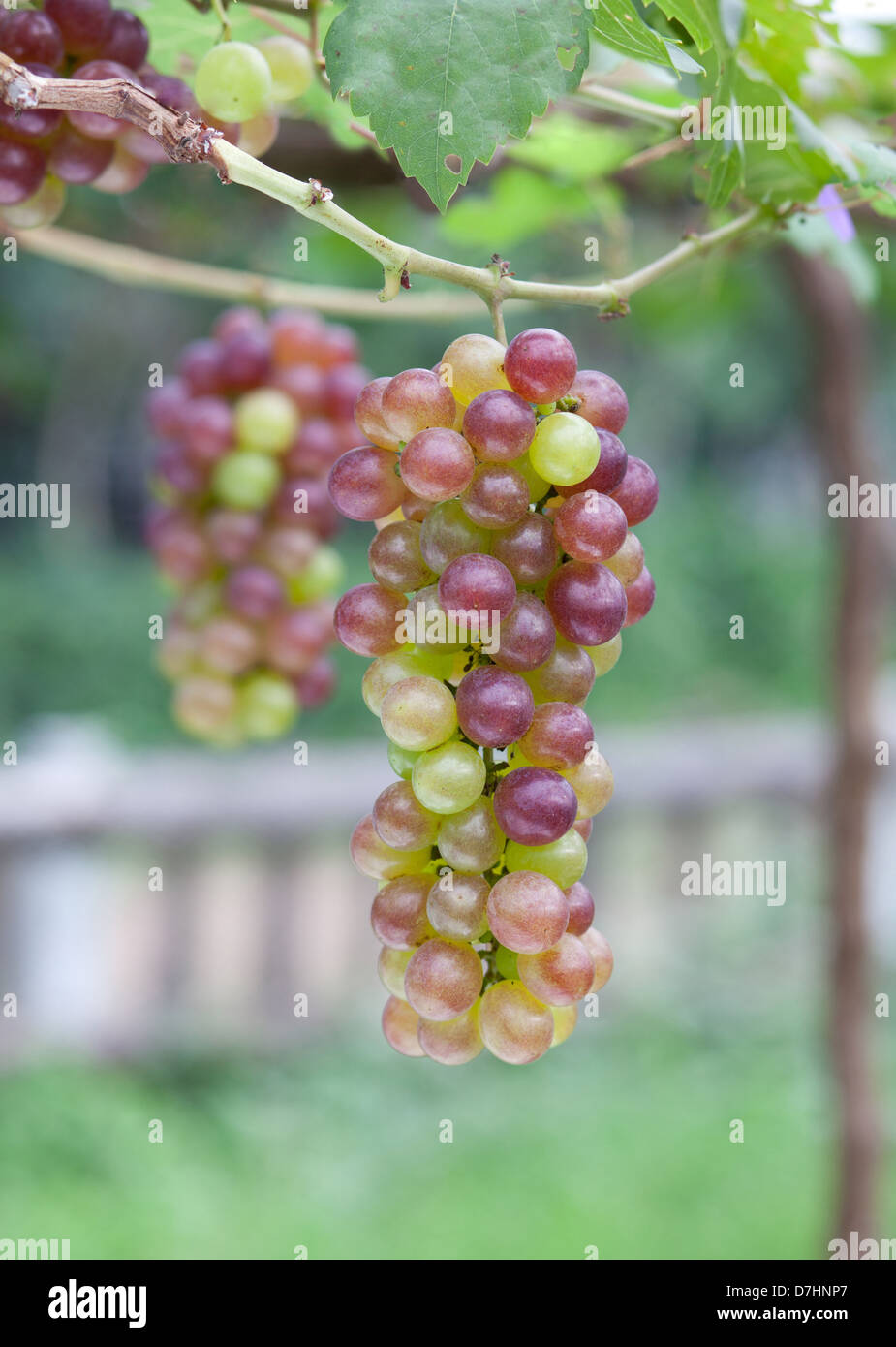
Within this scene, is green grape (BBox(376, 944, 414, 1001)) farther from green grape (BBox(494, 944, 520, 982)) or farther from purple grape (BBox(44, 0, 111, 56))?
purple grape (BBox(44, 0, 111, 56))

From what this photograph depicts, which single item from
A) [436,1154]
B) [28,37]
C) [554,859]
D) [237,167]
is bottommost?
[436,1154]

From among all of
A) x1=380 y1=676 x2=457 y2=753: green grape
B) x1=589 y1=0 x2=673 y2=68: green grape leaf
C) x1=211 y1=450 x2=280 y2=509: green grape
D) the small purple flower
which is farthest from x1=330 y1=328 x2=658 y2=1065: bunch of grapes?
x1=211 y1=450 x2=280 y2=509: green grape

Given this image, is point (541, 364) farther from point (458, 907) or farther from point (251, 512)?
point (251, 512)

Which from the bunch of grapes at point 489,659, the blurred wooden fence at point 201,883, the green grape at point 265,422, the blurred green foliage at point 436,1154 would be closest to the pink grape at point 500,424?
the bunch of grapes at point 489,659

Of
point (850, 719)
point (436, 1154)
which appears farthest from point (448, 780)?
point (436, 1154)

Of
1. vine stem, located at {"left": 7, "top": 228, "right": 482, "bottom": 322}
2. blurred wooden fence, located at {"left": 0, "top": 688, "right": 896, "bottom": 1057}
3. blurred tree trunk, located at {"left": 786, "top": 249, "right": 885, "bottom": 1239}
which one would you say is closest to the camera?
vine stem, located at {"left": 7, "top": 228, "right": 482, "bottom": 322}
